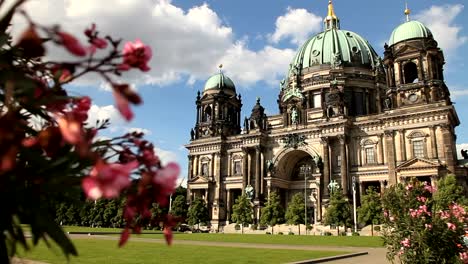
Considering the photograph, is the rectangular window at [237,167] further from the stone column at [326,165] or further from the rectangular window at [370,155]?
the rectangular window at [370,155]

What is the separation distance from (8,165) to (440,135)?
50297 mm

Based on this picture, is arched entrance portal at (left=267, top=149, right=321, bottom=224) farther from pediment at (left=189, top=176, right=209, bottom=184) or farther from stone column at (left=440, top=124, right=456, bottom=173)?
Answer: stone column at (left=440, top=124, right=456, bottom=173)

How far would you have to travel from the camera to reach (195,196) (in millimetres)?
66438

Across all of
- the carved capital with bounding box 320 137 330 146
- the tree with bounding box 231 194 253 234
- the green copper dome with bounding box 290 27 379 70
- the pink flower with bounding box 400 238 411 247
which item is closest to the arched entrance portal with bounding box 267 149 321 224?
the carved capital with bounding box 320 137 330 146

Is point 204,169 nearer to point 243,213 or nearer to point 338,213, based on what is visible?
point 243,213

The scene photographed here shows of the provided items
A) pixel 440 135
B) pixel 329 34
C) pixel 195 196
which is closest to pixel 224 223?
pixel 195 196

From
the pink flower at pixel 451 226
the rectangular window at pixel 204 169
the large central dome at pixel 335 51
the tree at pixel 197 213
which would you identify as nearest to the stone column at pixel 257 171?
the tree at pixel 197 213

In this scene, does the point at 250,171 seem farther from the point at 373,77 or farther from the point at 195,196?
the point at 373,77

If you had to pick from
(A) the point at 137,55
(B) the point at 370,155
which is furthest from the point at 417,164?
(A) the point at 137,55

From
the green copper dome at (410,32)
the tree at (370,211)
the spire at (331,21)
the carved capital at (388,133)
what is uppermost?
the spire at (331,21)

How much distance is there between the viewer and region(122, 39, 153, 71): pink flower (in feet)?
6.90

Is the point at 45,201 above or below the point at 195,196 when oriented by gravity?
below

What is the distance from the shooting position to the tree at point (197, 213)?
196ft

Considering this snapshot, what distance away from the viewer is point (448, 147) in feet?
146
